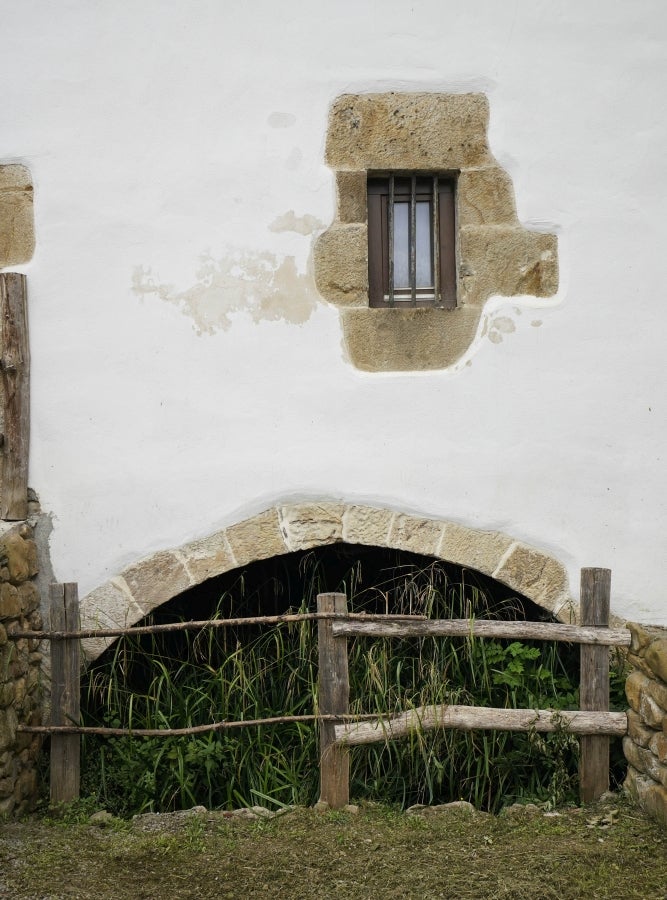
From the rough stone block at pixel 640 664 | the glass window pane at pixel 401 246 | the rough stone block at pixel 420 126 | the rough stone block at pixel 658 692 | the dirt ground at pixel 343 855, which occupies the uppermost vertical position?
the rough stone block at pixel 420 126

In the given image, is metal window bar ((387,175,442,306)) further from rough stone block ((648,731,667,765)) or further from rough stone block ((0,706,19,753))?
rough stone block ((0,706,19,753))

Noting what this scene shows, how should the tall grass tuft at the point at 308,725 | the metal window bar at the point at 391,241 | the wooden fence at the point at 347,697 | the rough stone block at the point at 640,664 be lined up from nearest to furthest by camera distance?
the rough stone block at the point at 640,664
the wooden fence at the point at 347,697
the tall grass tuft at the point at 308,725
the metal window bar at the point at 391,241

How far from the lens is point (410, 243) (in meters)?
4.13

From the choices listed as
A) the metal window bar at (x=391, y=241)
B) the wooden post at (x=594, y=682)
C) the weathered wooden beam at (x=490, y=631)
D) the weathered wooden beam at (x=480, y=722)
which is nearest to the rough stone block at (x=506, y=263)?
the metal window bar at (x=391, y=241)

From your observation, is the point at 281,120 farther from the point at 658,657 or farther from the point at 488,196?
the point at 658,657

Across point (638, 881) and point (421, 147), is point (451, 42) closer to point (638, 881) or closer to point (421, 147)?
point (421, 147)

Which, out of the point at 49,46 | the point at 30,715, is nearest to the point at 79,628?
the point at 30,715

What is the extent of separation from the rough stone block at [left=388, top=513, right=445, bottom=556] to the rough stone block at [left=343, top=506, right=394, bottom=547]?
4cm

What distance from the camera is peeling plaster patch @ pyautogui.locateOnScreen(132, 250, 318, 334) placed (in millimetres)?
3977

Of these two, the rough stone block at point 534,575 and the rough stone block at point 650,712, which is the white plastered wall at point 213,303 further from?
the rough stone block at point 650,712

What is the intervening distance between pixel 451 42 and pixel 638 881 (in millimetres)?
3416

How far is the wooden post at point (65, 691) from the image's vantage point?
3812 millimetres

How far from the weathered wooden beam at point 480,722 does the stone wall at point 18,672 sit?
1308mm

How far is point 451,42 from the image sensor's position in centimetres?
401
